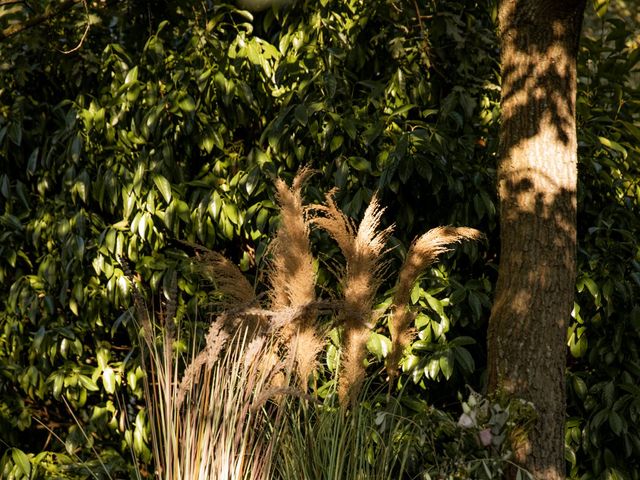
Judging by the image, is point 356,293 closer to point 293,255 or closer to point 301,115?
point 293,255

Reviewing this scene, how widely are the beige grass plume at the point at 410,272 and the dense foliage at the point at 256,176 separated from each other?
1.60 ft

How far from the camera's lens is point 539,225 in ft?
8.96

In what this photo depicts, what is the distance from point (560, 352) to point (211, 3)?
91.9 inches

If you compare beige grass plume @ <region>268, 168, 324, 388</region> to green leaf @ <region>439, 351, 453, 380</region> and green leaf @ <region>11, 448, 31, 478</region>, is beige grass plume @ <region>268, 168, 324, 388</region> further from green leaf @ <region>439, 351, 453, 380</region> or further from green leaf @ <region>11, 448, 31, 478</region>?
green leaf @ <region>11, 448, 31, 478</region>

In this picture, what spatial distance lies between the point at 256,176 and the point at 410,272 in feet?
3.31

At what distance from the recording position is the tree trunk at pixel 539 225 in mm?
2715

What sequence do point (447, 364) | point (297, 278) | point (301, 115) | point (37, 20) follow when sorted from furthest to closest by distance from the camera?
point (37, 20)
point (301, 115)
point (447, 364)
point (297, 278)

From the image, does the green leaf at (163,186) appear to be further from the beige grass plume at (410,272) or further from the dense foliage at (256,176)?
the beige grass plume at (410,272)

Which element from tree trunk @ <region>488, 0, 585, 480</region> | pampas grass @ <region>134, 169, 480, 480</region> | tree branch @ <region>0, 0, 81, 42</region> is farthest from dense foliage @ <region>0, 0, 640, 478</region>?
pampas grass @ <region>134, 169, 480, 480</region>

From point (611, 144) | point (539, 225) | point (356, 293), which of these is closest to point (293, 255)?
point (356, 293)

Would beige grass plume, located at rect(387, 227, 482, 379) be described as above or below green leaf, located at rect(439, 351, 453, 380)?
above

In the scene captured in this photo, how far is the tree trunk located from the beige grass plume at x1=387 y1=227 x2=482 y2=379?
21 cm

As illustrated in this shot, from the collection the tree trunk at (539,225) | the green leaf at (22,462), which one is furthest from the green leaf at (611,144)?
the green leaf at (22,462)

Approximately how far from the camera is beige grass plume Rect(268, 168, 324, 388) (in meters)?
2.57
